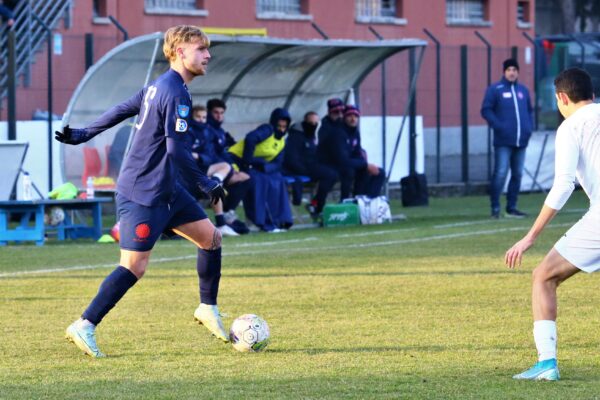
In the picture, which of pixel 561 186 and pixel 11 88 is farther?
pixel 11 88

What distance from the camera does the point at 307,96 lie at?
21.4m

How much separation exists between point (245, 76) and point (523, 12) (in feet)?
85.2

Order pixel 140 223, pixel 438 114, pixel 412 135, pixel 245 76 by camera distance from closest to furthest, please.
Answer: pixel 140 223, pixel 245 76, pixel 412 135, pixel 438 114

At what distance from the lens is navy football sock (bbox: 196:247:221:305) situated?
8.87m

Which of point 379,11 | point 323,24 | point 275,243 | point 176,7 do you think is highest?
point 379,11

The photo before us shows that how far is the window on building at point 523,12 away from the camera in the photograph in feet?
145

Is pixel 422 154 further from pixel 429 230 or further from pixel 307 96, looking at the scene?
pixel 429 230

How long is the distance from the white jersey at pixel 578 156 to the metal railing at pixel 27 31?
1803cm

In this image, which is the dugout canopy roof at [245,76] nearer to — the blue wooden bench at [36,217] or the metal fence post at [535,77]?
the blue wooden bench at [36,217]

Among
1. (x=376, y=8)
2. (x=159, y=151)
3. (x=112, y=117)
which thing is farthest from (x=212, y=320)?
(x=376, y=8)

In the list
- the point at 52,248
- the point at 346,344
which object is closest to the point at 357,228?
the point at 52,248

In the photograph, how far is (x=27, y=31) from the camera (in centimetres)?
2534

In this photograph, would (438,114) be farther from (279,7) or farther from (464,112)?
(279,7)

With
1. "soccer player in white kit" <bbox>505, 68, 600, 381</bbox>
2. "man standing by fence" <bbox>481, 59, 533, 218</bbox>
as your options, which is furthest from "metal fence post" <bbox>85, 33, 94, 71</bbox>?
"soccer player in white kit" <bbox>505, 68, 600, 381</bbox>
